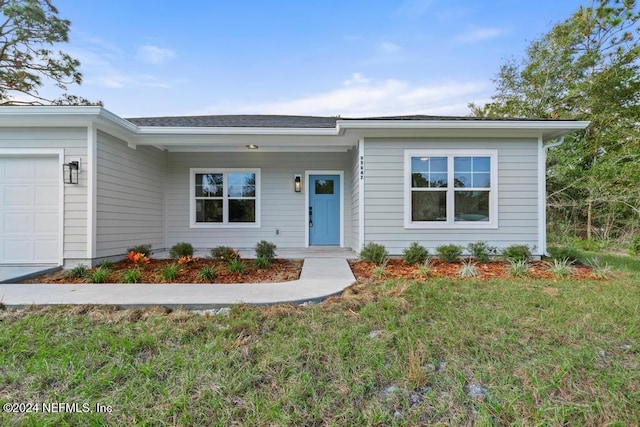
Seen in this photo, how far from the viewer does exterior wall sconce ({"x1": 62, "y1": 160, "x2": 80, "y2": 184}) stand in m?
5.04

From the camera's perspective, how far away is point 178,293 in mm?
3615

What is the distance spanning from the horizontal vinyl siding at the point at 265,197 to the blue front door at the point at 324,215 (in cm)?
21

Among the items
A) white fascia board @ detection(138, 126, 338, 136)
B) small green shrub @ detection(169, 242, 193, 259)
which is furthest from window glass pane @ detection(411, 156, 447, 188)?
small green shrub @ detection(169, 242, 193, 259)

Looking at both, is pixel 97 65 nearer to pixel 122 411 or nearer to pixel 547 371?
pixel 122 411

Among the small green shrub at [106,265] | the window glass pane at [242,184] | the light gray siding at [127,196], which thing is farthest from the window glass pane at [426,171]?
the light gray siding at [127,196]

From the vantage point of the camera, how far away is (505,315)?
2842 mm

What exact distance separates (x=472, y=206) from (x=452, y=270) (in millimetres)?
1697

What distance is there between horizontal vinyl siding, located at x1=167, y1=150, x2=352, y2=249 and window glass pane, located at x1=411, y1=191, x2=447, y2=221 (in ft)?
6.50

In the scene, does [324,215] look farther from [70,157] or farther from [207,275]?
[70,157]

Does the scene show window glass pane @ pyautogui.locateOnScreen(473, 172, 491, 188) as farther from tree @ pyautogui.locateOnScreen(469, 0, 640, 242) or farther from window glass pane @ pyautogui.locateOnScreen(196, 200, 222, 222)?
window glass pane @ pyautogui.locateOnScreen(196, 200, 222, 222)

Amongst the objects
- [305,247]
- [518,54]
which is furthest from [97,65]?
[518,54]

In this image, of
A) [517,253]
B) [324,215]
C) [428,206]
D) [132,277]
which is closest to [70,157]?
[132,277]

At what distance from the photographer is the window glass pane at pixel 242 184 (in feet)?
25.1

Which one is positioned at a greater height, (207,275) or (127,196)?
(127,196)
